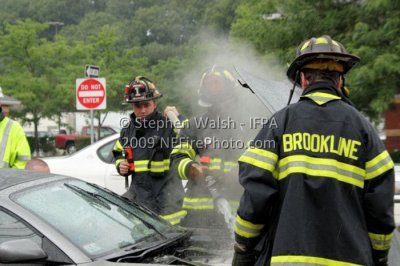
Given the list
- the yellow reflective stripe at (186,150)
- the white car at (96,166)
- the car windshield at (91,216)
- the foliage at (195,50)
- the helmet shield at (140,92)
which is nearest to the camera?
the car windshield at (91,216)

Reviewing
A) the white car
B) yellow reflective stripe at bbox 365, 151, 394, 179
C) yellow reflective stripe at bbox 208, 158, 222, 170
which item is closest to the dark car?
yellow reflective stripe at bbox 208, 158, 222, 170

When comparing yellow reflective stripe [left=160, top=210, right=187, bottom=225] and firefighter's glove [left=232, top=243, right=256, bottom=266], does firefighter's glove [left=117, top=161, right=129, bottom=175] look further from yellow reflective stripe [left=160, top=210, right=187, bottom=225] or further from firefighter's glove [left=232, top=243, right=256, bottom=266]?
firefighter's glove [left=232, top=243, right=256, bottom=266]

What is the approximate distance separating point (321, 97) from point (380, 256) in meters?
0.72

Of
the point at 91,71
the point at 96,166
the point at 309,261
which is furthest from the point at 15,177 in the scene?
the point at 91,71

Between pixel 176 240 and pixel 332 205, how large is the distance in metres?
1.40

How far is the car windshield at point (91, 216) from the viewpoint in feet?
10.4

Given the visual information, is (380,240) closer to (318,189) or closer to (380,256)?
(380,256)

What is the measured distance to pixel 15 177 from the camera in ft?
11.6

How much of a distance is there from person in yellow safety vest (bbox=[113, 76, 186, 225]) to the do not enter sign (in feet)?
19.4

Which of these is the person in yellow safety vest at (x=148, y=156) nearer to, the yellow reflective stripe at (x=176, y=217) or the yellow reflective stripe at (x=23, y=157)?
the yellow reflective stripe at (x=176, y=217)

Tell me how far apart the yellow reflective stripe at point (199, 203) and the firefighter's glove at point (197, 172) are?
0.18 metres

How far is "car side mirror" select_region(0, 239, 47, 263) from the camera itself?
9.33 ft

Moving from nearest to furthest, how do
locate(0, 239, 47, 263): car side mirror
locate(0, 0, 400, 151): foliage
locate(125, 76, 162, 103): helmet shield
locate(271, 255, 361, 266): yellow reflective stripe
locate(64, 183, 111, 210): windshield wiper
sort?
1. locate(271, 255, 361, 266): yellow reflective stripe
2. locate(0, 239, 47, 263): car side mirror
3. locate(64, 183, 111, 210): windshield wiper
4. locate(125, 76, 162, 103): helmet shield
5. locate(0, 0, 400, 151): foliage

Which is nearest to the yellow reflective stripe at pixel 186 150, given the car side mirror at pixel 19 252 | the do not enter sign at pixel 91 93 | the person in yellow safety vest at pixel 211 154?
the person in yellow safety vest at pixel 211 154
